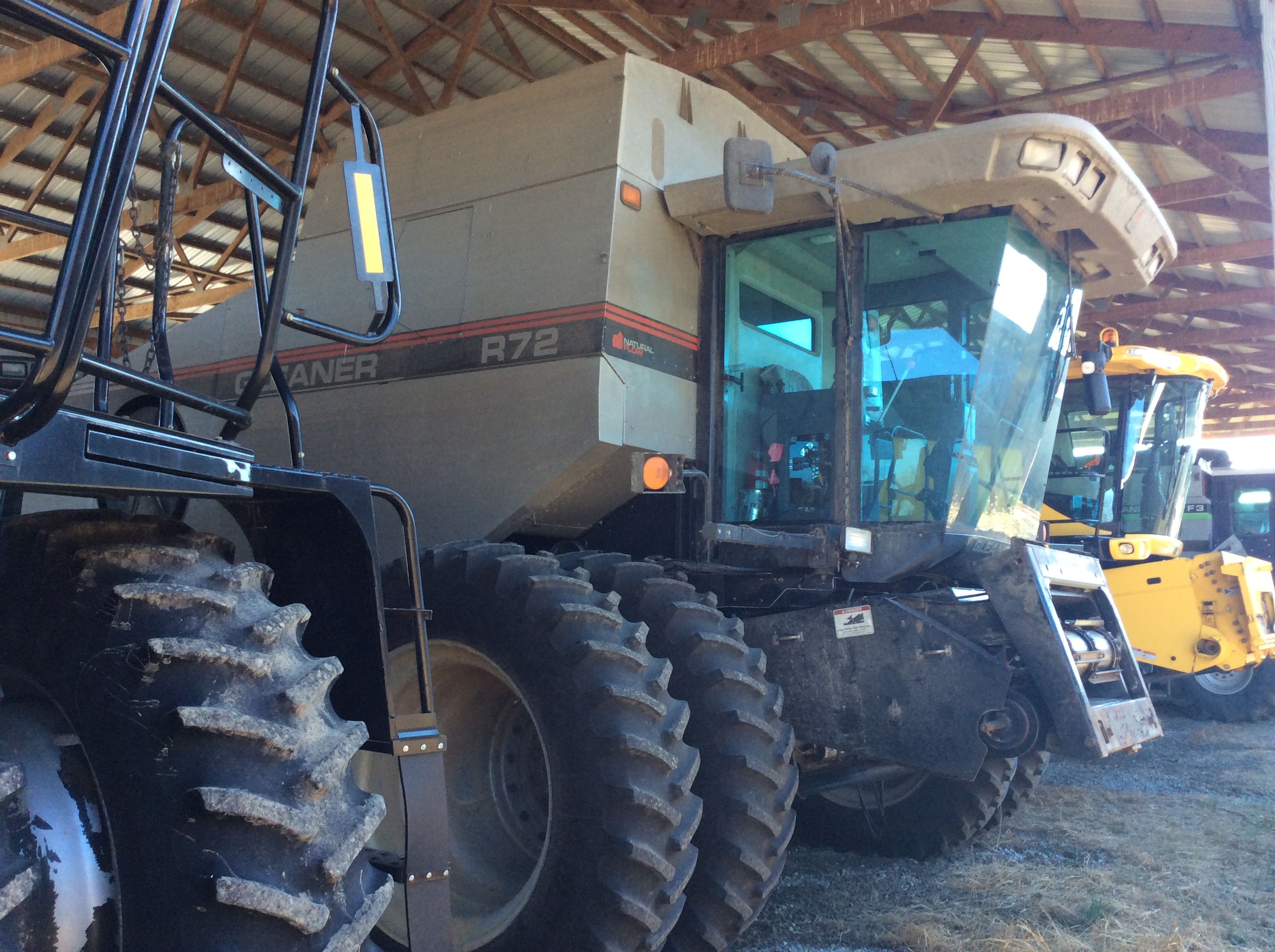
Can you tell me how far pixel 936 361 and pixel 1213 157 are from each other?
301 inches

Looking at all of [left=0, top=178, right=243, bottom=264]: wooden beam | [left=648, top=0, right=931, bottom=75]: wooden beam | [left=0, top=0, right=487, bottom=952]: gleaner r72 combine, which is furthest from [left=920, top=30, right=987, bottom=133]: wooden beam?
[left=0, top=0, right=487, bottom=952]: gleaner r72 combine

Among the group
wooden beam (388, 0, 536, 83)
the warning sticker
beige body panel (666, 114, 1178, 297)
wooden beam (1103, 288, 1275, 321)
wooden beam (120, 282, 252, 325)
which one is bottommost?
the warning sticker

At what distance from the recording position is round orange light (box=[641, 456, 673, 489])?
150 inches

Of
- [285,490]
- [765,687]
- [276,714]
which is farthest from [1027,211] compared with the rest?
[276,714]

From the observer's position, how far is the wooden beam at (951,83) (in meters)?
9.40

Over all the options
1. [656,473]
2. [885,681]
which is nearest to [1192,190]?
[885,681]

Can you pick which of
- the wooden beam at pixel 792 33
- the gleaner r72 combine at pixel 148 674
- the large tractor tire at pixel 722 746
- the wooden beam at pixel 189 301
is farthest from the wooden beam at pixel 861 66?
the gleaner r72 combine at pixel 148 674

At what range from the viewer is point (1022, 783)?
17.4ft

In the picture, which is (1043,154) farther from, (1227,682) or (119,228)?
(1227,682)

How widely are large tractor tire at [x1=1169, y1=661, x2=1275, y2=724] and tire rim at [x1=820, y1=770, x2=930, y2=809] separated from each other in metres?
5.68

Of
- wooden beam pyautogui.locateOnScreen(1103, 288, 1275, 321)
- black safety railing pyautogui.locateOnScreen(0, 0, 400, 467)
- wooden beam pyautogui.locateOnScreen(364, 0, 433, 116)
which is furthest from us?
wooden beam pyautogui.locateOnScreen(1103, 288, 1275, 321)

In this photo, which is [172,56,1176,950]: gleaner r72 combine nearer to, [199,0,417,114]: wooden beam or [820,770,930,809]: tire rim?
[820,770,930,809]: tire rim

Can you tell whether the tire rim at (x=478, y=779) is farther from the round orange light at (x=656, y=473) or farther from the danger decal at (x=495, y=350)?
the danger decal at (x=495, y=350)

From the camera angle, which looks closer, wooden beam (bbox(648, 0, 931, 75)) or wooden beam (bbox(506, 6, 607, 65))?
wooden beam (bbox(648, 0, 931, 75))
